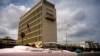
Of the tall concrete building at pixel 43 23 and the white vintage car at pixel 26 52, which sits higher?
the tall concrete building at pixel 43 23

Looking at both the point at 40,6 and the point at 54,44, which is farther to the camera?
the point at 40,6

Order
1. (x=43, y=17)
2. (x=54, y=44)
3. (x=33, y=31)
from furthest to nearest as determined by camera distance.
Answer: (x=33, y=31) → (x=43, y=17) → (x=54, y=44)

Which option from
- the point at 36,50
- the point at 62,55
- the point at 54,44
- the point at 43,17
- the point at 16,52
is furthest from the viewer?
the point at 43,17

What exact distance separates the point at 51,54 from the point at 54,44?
A: 1.77 m

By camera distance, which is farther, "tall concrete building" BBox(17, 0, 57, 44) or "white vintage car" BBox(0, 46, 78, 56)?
"tall concrete building" BBox(17, 0, 57, 44)

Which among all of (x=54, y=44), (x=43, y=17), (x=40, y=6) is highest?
(x=40, y=6)

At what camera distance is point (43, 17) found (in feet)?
281

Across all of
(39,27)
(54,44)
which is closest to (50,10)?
(39,27)

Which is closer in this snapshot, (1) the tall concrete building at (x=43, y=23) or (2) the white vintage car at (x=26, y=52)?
(2) the white vintage car at (x=26, y=52)

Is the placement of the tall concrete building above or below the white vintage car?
above

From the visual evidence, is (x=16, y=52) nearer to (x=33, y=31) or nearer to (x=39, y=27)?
(x=39, y=27)

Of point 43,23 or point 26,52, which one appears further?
point 43,23

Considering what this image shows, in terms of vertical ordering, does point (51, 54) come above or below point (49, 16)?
below

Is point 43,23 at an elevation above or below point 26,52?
above
